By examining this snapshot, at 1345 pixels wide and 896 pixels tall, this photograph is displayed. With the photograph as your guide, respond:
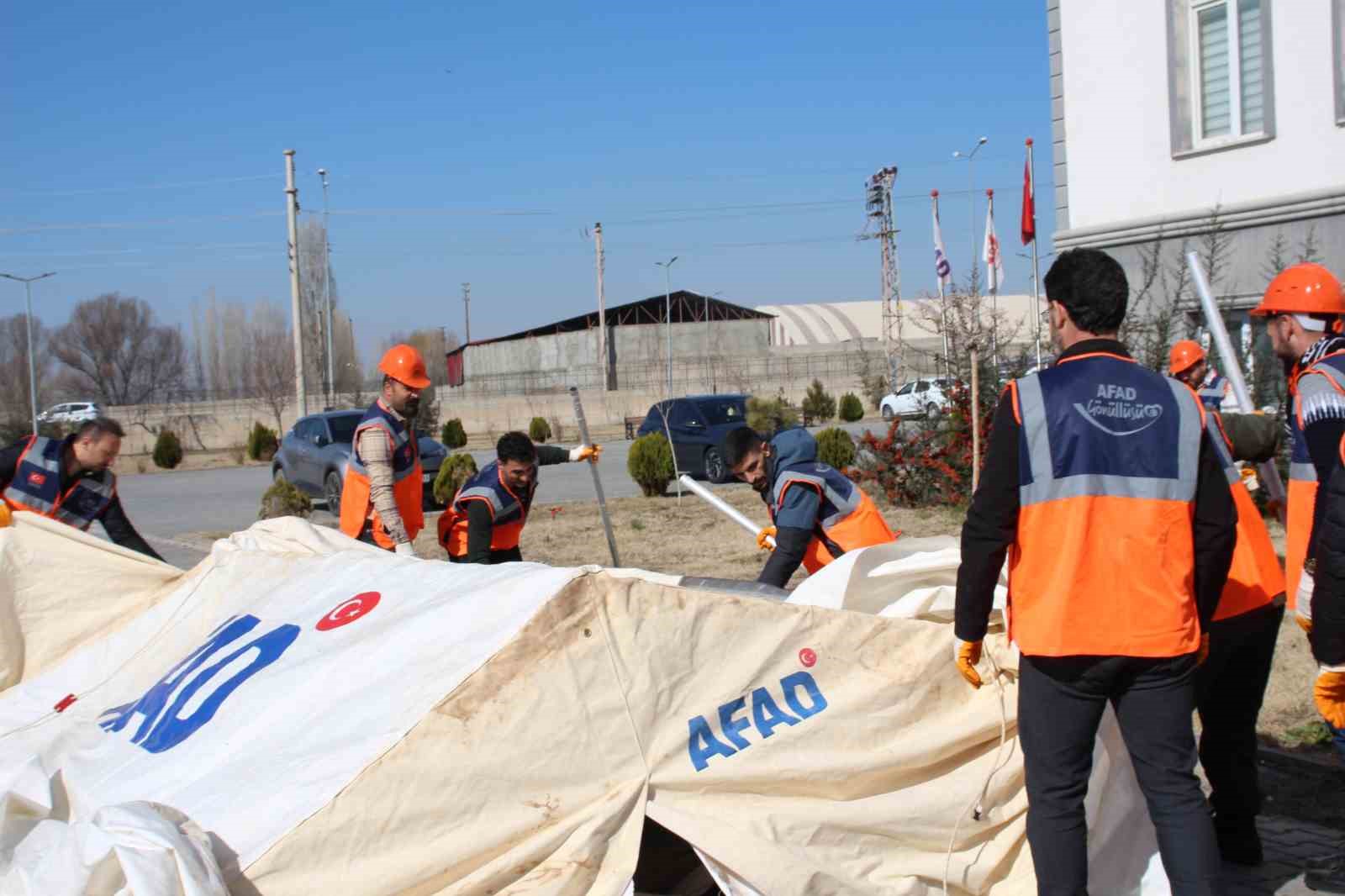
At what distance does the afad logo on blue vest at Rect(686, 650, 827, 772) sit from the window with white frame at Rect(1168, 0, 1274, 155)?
992 centimetres

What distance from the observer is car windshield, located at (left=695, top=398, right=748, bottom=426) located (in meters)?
21.4

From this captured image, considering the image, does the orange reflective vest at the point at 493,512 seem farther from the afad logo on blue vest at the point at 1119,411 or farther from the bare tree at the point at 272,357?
the bare tree at the point at 272,357

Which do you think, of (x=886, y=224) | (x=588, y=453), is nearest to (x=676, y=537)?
(x=588, y=453)

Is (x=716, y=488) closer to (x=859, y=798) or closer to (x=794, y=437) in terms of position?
(x=794, y=437)

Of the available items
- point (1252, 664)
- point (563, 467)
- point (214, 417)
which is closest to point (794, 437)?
point (1252, 664)

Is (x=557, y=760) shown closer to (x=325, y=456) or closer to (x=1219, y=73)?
(x=1219, y=73)

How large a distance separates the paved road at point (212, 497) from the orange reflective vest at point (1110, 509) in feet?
38.7

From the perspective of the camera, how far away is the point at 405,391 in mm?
6180

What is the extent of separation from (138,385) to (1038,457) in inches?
3158

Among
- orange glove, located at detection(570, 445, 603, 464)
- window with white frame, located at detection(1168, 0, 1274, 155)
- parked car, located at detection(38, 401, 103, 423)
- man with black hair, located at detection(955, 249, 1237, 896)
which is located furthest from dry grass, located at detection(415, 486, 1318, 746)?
parked car, located at detection(38, 401, 103, 423)

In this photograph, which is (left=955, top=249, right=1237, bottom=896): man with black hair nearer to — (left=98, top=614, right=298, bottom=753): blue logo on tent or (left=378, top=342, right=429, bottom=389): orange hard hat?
(left=98, top=614, right=298, bottom=753): blue logo on tent

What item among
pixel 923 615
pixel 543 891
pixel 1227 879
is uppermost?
pixel 923 615

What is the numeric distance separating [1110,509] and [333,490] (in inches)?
656

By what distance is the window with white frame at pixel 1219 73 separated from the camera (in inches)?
451
